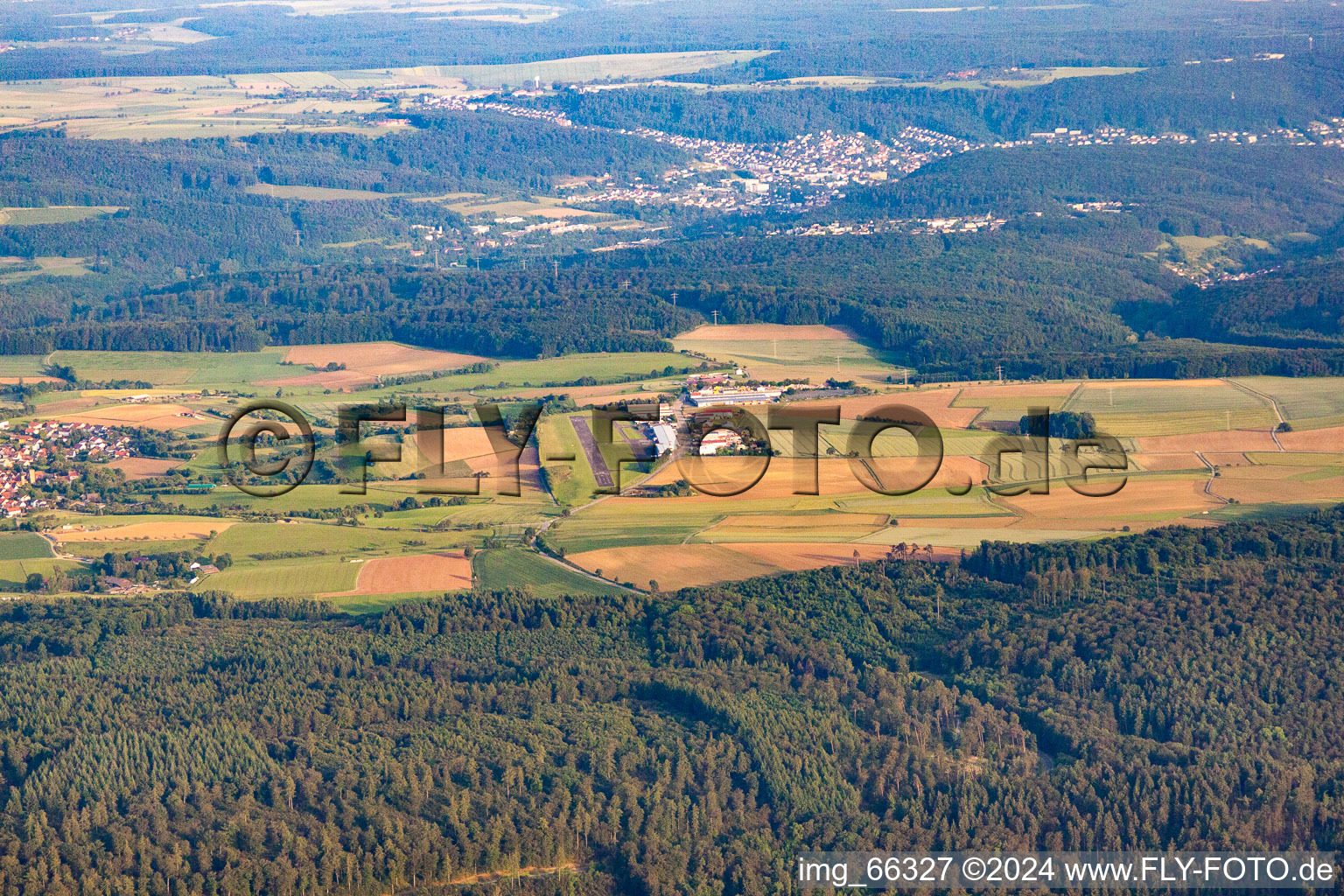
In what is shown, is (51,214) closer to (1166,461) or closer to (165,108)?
(165,108)

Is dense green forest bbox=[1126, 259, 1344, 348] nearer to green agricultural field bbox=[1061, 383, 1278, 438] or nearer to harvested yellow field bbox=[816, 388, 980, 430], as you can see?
green agricultural field bbox=[1061, 383, 1278, 438]

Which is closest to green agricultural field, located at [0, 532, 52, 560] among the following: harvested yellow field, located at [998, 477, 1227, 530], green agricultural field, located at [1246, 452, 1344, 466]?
harvested yellow field, located at [998, 477, 1227, 530]

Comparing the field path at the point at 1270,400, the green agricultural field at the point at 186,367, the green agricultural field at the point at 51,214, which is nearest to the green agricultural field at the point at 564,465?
the green agricultural field at the point at 186,367

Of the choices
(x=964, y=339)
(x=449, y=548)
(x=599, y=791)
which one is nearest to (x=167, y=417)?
(x=449, y=548)

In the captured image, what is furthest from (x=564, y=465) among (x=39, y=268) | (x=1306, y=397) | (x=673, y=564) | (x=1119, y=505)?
(x=39, y=268)

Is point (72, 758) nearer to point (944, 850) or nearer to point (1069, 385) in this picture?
point (944, 850)
